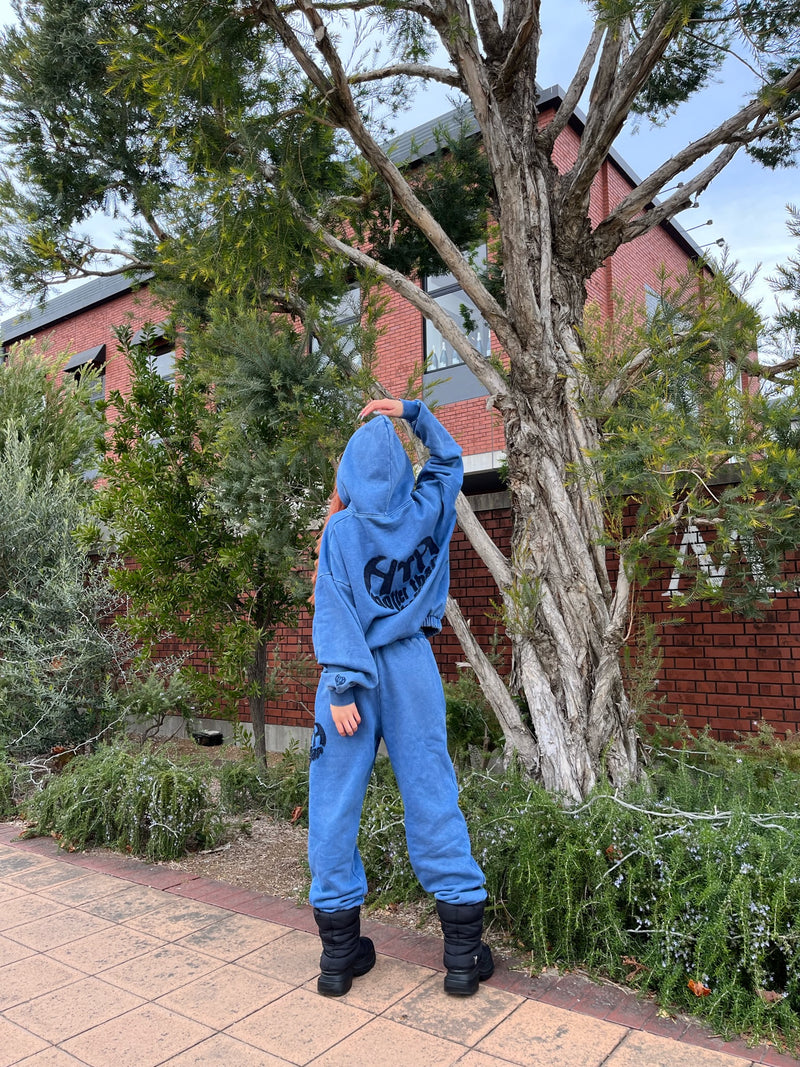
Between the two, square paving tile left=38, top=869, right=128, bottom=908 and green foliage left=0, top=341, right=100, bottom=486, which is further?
green foliage left=0, top=341, right=100, bottom=486

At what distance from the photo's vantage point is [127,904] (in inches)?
157

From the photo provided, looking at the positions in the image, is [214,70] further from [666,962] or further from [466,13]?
[666,962]

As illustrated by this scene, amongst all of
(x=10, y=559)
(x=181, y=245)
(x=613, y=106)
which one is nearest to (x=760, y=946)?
(x=613, y=106)

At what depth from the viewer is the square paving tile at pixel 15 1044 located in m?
2.54

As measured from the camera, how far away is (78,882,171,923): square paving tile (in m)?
3.85

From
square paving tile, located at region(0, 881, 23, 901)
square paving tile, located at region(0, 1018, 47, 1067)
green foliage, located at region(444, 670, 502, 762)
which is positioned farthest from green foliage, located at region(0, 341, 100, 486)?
square paving tile, located at region(0, 1018, 47, 1067)

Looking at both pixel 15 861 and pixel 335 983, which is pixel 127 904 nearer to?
pixel 15 861

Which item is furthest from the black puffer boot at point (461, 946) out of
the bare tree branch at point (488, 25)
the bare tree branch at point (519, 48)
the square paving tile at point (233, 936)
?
the bare tree branch at point (488, 25)

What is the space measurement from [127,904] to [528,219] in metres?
4.29

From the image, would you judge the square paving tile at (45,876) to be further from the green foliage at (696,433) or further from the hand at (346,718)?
the green foliage at (696,433)

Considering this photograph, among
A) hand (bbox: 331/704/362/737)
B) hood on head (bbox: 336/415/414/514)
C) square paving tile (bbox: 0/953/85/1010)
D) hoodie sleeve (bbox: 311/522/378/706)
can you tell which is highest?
hood on head (bbox: 336/415/414/514)

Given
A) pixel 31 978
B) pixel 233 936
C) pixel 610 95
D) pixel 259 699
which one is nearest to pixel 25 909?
pixel 31 978

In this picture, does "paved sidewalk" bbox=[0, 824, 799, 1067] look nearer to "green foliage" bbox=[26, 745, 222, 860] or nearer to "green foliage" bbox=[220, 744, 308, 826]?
"green foliage" bbox=[26, 745, 222, 860]

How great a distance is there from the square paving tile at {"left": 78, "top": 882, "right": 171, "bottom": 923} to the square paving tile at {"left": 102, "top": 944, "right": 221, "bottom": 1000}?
558mm
